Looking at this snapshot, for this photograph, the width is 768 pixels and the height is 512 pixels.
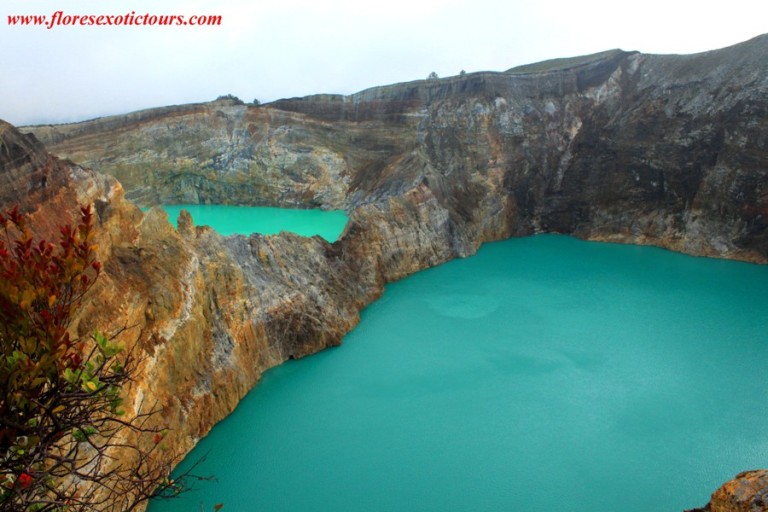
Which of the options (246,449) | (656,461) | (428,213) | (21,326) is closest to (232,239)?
(246,449)

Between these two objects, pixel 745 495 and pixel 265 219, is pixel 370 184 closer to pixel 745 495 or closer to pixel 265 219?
pixel 265 219

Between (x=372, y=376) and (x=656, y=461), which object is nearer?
(x=656, y=461)

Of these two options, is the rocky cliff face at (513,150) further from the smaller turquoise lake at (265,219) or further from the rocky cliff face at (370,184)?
the smaller turquoise lake at (265,219)

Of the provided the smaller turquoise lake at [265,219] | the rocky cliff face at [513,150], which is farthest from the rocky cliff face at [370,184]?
the smaller turquoise lake at [265,219]

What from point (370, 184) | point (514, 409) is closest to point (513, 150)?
point (370, 184)

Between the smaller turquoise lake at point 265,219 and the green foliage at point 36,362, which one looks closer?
the green foliage at point 36,362

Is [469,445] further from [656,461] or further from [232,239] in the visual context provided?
[232,239]

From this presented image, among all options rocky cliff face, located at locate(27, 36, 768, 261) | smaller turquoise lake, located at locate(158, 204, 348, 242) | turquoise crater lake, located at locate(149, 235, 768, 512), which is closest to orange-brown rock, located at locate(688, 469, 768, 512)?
turquoise crater lake, located at locate(149, 235, 768, 512)
